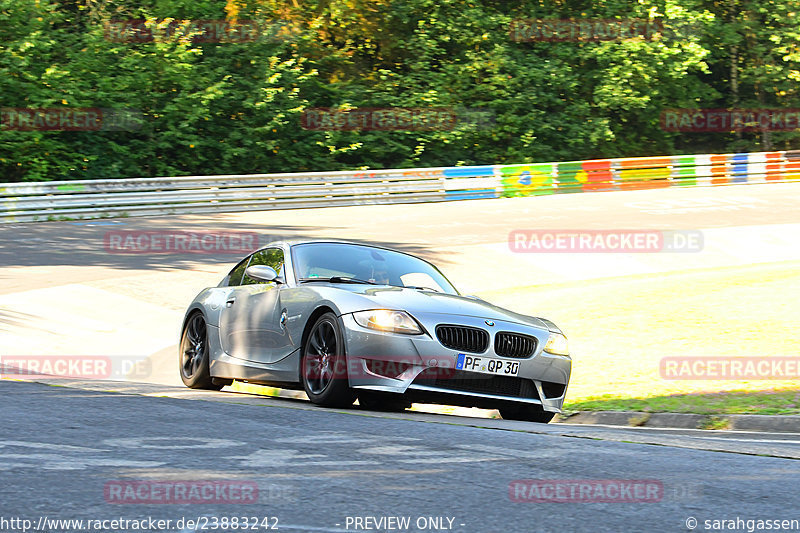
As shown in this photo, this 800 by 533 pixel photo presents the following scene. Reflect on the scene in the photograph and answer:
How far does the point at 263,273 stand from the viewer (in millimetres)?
8766

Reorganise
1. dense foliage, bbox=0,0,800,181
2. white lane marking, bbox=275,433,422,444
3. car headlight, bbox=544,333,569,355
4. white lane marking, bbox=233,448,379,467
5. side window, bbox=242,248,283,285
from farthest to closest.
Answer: dense foliage, bbox=0,0,800,181
side window, bbox=242,248,283,285
car headlight, bbox=544,333,569,355
white lane marking, bbox=275,433,422,444
white lane marking, bbox=233,448,379,467

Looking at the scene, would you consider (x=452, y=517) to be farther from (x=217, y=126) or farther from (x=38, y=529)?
(x=217, y=126)

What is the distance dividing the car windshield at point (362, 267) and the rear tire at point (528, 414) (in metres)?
1.26

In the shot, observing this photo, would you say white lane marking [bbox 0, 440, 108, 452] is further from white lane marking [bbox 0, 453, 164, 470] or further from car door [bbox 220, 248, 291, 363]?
car door [bbox 220, 248, 291, 363]

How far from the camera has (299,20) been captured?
37.8 meters

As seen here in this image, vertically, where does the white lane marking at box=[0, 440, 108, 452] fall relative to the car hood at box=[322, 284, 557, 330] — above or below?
below

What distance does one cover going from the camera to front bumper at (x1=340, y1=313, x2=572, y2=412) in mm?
→ 7617

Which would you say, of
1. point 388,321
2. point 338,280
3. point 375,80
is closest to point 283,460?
point 388,321

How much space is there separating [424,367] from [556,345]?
1.29 m

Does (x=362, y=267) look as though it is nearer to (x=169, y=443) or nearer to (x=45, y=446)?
(x=169, y=443)

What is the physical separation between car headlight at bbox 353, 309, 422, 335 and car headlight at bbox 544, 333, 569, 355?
46.6 inches

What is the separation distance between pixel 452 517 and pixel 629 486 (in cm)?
113

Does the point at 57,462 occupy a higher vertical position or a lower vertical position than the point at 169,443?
higher

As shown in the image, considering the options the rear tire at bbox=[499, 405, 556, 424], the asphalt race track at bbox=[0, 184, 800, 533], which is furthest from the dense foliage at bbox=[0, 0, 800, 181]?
the rear tire at bbox=[499, 405, 556, 424]
